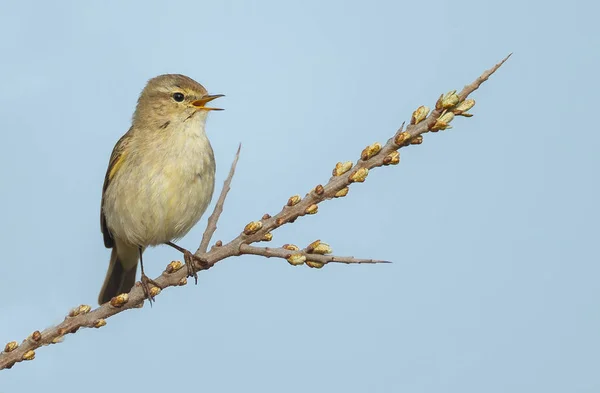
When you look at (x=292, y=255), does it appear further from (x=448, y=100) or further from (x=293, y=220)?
(x=448, y=100)

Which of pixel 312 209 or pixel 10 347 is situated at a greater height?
pixel 10 347

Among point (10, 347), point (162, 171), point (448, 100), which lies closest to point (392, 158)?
point (448, 100)

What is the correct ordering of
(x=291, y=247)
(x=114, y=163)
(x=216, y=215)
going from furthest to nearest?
(x=114, y=163) < (x=216, y=215) < (x=291, y=247)

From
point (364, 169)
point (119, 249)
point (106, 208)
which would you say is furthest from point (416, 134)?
point (119, 249)

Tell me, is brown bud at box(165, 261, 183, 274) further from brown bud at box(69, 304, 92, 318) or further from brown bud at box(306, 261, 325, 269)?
brown bud at box(306, 261, 325, 269)

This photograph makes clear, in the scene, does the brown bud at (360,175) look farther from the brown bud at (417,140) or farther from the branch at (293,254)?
the branch at (293,254)

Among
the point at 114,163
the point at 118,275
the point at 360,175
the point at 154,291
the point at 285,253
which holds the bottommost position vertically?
the point at 285,253

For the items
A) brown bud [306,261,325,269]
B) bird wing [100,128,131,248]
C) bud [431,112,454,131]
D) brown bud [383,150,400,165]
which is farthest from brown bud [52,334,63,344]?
bird wing [100,128,131,248]
